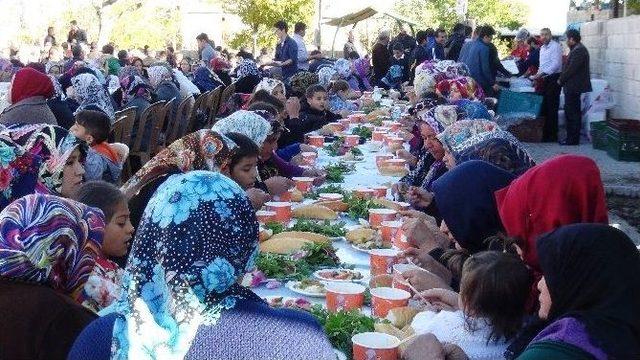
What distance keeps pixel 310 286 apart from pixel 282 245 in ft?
1.59

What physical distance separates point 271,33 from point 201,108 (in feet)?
54.3

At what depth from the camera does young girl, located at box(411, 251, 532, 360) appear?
2117mm

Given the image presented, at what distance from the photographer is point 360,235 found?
11.3 feet

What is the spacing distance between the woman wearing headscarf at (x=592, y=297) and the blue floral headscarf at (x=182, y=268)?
0.72 m

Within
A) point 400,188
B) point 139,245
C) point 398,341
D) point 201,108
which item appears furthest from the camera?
point 201,108

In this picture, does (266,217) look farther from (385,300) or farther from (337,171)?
(337,171)

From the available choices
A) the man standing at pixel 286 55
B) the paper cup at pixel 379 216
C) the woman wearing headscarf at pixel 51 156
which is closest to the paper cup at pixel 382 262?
the paper cup at pixel 379 216

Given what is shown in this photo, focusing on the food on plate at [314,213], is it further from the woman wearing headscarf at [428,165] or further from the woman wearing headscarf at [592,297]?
the woman wearing headscarf at [592,297]

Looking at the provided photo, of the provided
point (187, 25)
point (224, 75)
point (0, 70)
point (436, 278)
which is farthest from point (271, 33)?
point (436, 278)

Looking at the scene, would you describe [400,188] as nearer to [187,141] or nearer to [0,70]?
[187,141]

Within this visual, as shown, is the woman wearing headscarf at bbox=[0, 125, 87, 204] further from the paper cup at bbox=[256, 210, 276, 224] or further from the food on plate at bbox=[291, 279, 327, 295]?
the food on plate at bbox=[291, 279, 327, 295]

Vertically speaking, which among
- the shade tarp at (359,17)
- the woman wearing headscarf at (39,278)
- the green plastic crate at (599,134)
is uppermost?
the shade tarp at (359,17)

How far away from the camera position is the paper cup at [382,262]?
2973 millimetres

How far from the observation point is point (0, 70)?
11023mm
